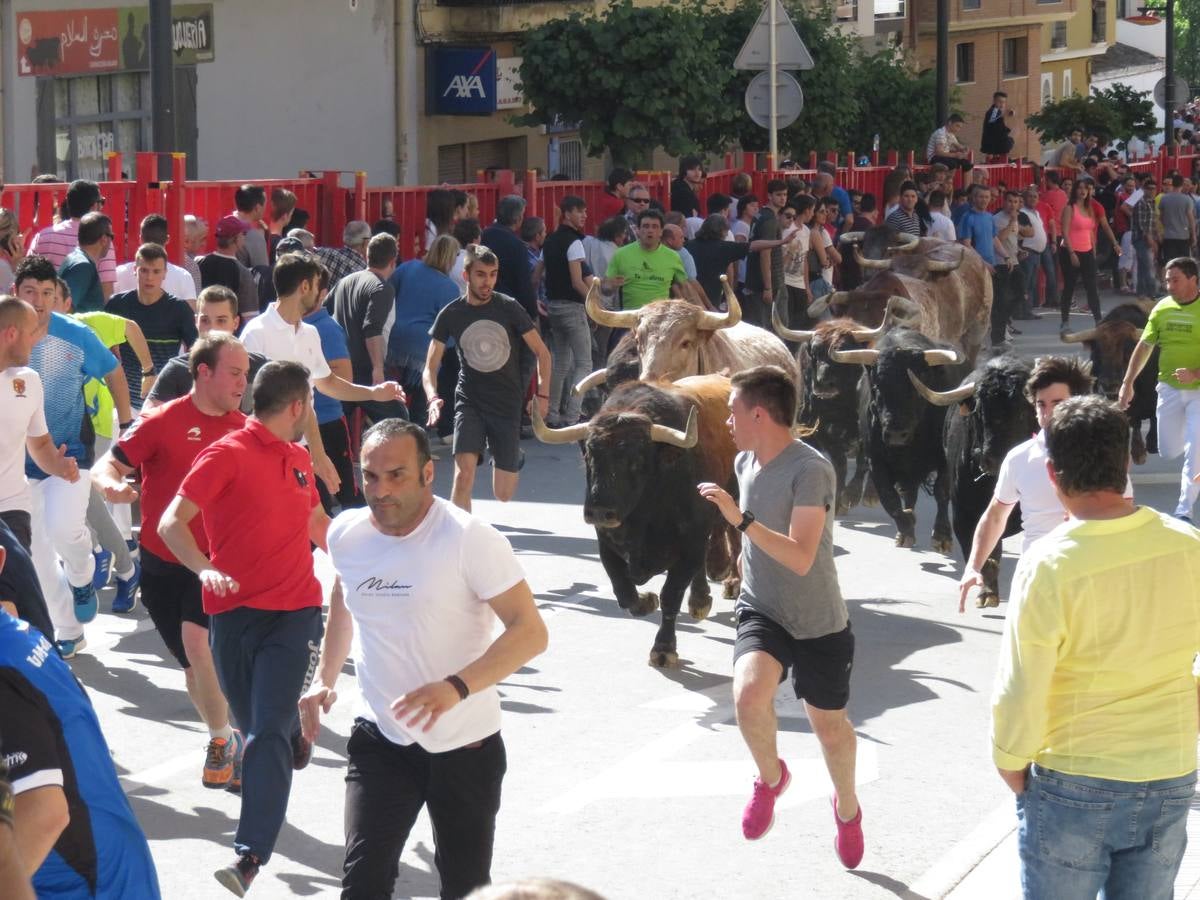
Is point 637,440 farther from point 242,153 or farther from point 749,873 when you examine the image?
point 242,153

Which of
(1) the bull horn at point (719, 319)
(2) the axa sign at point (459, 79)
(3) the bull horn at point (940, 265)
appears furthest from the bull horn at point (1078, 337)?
(2) the axa sign at point (459, 79)

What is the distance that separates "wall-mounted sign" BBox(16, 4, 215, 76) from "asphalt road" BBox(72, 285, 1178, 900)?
12940mm

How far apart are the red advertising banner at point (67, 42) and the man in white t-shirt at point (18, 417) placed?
49.6 feet

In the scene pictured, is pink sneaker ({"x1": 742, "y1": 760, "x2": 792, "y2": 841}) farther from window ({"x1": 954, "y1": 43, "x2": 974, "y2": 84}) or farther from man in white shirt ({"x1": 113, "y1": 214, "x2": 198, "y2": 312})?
window ({"x1": 954, "y1": 43, "x2": 974, "y2": 84})

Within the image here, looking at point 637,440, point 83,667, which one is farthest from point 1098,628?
point 83,667

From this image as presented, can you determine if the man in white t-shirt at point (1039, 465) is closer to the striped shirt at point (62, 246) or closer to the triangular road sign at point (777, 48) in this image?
the striped shirt at point (62, 246)

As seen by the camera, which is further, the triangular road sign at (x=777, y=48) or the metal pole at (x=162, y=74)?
the triangular road sign at (x=777, y=48)

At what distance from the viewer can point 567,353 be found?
57.4 feet

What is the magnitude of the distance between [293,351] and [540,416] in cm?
178

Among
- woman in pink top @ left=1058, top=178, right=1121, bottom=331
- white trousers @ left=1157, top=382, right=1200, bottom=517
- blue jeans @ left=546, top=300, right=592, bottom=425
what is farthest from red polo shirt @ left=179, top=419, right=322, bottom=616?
woman in pink top @ left=1058, top=178, right=1121, bottom=331

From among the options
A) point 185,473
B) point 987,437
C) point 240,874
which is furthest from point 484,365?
point 240,874

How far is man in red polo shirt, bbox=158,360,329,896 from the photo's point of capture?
692cm

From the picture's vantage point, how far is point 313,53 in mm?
25969

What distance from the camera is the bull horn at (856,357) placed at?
13930 millimetres
